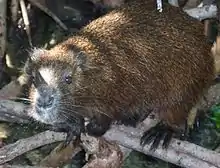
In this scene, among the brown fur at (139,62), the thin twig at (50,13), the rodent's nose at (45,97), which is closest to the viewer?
the rodent's nose at (45,97)

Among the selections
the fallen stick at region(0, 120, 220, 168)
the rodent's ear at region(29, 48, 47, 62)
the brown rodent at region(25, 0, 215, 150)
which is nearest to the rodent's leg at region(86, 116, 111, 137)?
the brown rodent at region(25, 0, 215, 150)

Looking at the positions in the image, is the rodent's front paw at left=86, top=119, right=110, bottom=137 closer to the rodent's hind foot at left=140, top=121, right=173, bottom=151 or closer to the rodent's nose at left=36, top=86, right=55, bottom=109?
the rodent's hind foot at left=140, top=121, right=173, bottom=151

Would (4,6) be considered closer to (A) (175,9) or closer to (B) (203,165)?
(A) (175,9)

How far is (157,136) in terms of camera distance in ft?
20.7

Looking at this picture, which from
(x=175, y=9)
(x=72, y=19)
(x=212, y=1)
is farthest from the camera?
(x=72, y=19)

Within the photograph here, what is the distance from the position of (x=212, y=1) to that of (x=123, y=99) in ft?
4.73

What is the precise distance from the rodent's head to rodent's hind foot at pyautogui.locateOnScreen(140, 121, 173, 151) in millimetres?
638

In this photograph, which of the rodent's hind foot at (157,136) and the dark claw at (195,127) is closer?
the rodent's hind foot at (157,136)

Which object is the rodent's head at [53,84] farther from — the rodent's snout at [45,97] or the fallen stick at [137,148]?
the fallen stick at [137,148]

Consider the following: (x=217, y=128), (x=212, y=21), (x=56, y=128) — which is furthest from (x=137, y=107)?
(x=212, y=21)

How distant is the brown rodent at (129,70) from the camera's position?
226 inches

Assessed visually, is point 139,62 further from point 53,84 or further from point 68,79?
point 53,84

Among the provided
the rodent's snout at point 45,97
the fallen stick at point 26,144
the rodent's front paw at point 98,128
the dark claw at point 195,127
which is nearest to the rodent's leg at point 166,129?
the rodent's front paw at point 98,128

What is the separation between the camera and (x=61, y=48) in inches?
231
